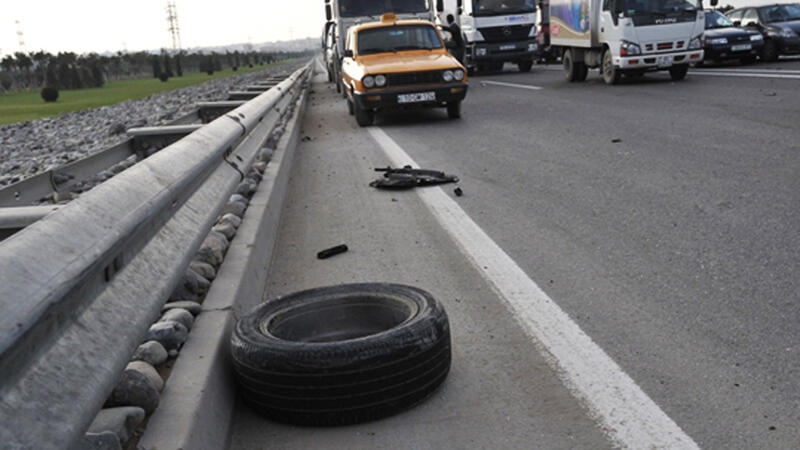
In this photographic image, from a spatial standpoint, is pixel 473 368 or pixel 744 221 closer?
pixel 473 368

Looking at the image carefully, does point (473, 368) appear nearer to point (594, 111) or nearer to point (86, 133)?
point (594, 111)

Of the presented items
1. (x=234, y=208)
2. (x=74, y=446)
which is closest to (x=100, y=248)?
(x=74, y=446)

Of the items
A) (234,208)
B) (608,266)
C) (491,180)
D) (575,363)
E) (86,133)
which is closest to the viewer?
(575,363)

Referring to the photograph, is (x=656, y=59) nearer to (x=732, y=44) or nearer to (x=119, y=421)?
(x=732, y=44)

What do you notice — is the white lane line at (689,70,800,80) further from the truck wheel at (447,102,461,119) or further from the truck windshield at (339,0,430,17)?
the truck wheel at (447,102,461,119)

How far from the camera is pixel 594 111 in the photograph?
14.0 metres

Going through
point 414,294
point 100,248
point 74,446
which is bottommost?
point 414,294

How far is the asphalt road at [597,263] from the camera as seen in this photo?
2.89 m

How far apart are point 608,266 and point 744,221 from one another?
1432 mm

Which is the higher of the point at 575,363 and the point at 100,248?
the point at 100,248

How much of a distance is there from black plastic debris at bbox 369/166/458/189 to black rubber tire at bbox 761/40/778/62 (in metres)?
20.2

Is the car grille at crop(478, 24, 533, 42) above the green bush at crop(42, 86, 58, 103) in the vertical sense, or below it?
above

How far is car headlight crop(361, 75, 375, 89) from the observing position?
46.6ft

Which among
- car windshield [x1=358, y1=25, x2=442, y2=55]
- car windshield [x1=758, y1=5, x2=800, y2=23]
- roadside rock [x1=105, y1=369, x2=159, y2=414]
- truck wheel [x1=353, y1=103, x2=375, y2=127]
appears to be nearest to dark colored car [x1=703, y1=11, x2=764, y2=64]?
car windshield [x1=758, y1=5, x2=800, y2=23]
